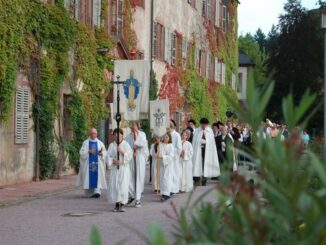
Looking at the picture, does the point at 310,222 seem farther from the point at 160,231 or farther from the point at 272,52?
the point at 272,52

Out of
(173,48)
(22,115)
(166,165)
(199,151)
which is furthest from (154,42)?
(166,165)

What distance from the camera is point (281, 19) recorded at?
60312 millimetres

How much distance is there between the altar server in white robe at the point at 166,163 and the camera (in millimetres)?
18281

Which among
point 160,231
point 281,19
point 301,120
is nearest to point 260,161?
point 301,120

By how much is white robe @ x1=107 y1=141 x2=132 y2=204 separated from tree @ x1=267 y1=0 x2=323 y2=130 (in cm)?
4280

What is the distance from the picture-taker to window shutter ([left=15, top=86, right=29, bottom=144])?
73.7 feet

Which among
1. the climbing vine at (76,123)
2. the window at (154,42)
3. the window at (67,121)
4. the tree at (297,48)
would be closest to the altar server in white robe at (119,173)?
the climbing vine at (76,123)

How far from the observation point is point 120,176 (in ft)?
52.2

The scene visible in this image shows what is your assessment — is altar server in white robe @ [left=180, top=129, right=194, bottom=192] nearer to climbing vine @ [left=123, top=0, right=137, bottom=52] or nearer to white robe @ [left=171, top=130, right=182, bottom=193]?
white robe @ [left=171, top=130, right=182, bottom=193]

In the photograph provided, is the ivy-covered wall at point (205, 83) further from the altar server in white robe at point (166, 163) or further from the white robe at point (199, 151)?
the altar server in white robe at point (166, 163)

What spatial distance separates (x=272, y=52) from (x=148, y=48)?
85.8 ft

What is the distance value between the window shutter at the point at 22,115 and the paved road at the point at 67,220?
139 inches

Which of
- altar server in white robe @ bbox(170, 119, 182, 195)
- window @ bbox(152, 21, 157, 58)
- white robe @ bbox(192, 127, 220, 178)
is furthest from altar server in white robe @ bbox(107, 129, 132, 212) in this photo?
window @ bbox(152, 21, 157, 58)

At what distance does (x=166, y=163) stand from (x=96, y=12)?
11993mm
